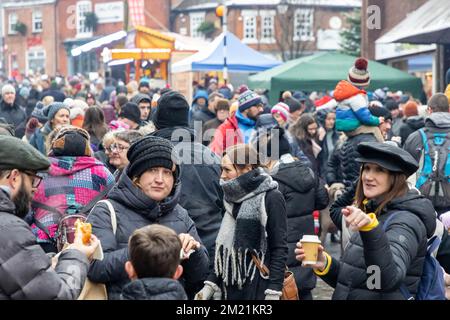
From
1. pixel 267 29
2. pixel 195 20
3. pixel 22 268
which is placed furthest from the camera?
pixel 195 20

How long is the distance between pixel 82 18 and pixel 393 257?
2596 inches

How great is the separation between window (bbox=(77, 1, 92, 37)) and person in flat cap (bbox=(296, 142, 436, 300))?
211 ft

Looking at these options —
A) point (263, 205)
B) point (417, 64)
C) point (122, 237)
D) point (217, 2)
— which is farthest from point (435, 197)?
point (217, 2)

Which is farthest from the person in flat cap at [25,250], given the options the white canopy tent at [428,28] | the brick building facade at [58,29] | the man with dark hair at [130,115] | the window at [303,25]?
the brick building facade at [58,29]

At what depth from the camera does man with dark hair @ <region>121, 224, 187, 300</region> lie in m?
3.99

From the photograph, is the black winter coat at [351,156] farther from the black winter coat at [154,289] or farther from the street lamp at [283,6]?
the street lamp at [283,6]

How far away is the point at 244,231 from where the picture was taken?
6.37m

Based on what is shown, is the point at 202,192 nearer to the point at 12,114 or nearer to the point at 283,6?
the point at 12,114

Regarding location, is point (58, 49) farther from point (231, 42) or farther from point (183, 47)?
point (231, 42)

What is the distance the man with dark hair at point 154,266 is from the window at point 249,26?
2213 inches

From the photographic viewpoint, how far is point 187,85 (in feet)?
92.0

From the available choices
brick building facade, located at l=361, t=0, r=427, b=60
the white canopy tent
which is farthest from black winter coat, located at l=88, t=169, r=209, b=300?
brick building facade, located at l=361, t=0, r=427, b=60

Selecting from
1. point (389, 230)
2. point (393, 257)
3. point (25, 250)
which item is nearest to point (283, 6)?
point (389, 230)

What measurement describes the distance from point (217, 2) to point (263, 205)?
57.4 metres
